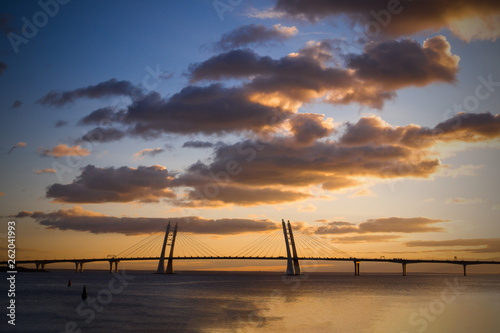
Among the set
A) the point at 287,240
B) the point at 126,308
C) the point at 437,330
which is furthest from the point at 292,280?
the point at 437,330

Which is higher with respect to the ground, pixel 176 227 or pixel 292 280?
pixel 176 227

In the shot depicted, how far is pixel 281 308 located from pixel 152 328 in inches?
971

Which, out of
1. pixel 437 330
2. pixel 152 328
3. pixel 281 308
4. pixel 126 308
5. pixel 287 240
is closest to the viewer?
pixel 152 328

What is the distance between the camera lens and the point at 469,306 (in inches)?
2557

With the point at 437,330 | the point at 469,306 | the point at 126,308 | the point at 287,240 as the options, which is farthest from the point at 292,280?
the point at 437,330

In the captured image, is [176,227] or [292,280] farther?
[176,227]

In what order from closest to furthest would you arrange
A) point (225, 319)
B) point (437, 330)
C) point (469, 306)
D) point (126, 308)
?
point (437, 330)
point (225, 319)
point (126, 308)
point (469, 306)

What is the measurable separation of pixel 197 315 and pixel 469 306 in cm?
3916

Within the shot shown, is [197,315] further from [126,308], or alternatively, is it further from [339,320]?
[339,320]

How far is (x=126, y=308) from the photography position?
181ft

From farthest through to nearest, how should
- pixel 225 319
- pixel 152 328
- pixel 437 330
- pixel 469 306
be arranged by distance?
1. pixel 469 306
2. pixel 225 319
3. pixel 437 330
4. pixel 152 328

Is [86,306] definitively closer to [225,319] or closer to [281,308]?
[225,319]

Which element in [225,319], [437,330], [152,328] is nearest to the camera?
[152,328]

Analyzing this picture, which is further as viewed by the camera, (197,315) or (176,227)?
(176,227)
